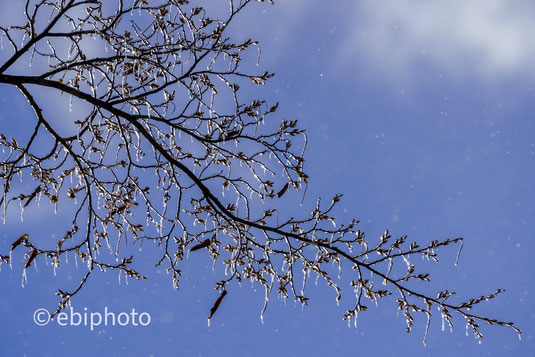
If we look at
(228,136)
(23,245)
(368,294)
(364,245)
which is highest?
(228,136)

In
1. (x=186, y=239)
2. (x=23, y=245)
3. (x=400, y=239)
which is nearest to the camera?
(x=400, y=239)

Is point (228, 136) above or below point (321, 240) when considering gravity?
above

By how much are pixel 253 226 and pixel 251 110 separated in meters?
1.19

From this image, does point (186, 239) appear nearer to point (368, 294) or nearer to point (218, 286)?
point (218, 286)

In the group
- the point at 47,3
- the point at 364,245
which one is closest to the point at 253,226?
the point at 364,245

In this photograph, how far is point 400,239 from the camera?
5008 mm

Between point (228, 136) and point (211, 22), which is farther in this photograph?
point (211, 22)

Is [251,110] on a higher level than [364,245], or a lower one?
higher

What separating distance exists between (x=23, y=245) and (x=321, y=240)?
3.19m

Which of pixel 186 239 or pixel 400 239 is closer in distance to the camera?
pixel 400 239

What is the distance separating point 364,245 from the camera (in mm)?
5172

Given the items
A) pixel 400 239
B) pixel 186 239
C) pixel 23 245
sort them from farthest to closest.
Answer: pixel 186 239, pixel 23 245, pixel 400 239

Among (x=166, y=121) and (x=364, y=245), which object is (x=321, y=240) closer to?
(x=364, y=245)

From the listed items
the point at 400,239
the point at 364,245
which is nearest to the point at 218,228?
the point at 364,245
